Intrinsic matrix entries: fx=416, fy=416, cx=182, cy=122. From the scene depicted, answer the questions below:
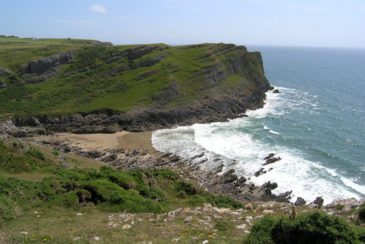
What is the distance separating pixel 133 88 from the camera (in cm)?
10312

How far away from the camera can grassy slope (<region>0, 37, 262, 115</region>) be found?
96.0 m

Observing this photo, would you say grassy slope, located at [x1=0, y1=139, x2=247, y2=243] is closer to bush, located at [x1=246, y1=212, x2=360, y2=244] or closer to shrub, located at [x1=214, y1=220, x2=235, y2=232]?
shrub, located at [x1=214, y1=220, x2=235, y2=232]

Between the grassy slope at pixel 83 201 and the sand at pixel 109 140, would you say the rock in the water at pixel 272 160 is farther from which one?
the grassy slope at pixel 83 201

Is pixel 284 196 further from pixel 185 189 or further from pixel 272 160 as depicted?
pixel 185 189

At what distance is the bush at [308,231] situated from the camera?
49.4ft

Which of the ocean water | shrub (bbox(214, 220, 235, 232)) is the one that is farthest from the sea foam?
shrub (bbox(214, 220, 235, 232))

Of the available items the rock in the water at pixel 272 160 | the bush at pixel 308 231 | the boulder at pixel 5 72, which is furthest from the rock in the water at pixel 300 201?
the boulder at pixel 5 72

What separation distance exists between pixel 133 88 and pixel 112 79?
9760mm

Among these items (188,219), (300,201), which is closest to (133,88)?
(300,201)

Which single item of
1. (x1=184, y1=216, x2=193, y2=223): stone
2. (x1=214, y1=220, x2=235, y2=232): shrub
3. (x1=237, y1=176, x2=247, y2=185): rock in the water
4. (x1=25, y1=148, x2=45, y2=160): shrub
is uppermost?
(x1=214, y1=220, x2=235, y2=232): shrub

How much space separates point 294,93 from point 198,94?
5329 centimetres

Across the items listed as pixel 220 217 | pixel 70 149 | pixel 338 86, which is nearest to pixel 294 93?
pixel 338 86

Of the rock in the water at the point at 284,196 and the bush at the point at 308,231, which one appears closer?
the bush at the point at 308,231

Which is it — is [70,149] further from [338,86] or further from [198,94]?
[338,86]
